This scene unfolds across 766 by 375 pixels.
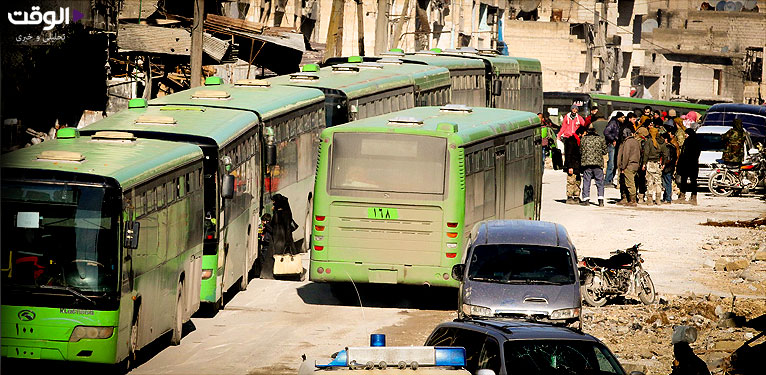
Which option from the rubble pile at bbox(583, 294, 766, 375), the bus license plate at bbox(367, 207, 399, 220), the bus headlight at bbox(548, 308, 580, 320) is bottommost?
the rubble pile at bbox(583, 294, 766, 375)

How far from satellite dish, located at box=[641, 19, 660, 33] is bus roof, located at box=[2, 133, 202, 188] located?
11393cm

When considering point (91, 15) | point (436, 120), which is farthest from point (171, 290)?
point (91, 15)

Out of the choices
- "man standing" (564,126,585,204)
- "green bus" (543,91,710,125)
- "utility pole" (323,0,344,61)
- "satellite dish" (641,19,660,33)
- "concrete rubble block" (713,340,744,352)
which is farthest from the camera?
"satellite dish" (641,19,660,33)

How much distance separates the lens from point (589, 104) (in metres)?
63.1

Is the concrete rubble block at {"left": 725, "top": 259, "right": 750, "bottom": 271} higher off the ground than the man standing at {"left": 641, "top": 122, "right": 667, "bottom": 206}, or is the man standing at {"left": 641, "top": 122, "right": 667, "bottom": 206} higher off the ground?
the man standing at {"left": 641, "top": 122, "right": 667, "bottom": 206}

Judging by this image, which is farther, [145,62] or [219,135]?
[145,62]

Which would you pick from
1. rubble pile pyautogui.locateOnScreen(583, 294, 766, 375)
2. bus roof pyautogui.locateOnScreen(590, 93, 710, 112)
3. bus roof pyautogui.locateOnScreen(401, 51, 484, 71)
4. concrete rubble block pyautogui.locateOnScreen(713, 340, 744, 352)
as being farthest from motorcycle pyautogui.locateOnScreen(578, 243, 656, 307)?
bus roof pyautogui.locateOnScreen(590, 93, 710, 112)

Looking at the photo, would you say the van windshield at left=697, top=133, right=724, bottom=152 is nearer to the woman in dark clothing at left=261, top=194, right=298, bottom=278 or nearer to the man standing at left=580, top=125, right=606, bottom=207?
the man standing at left=580, top=125, right=606, bottom=207

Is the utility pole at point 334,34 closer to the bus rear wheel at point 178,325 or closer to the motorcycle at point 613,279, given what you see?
the motorcycle at point 613,279

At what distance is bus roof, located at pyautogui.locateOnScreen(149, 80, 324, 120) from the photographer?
74.0ft

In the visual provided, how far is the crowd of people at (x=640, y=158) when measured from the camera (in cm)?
3222

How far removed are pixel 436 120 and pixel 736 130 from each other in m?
16.8

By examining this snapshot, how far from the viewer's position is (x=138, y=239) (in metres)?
15.0

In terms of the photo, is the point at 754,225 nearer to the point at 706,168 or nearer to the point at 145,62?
the point at 706,168
